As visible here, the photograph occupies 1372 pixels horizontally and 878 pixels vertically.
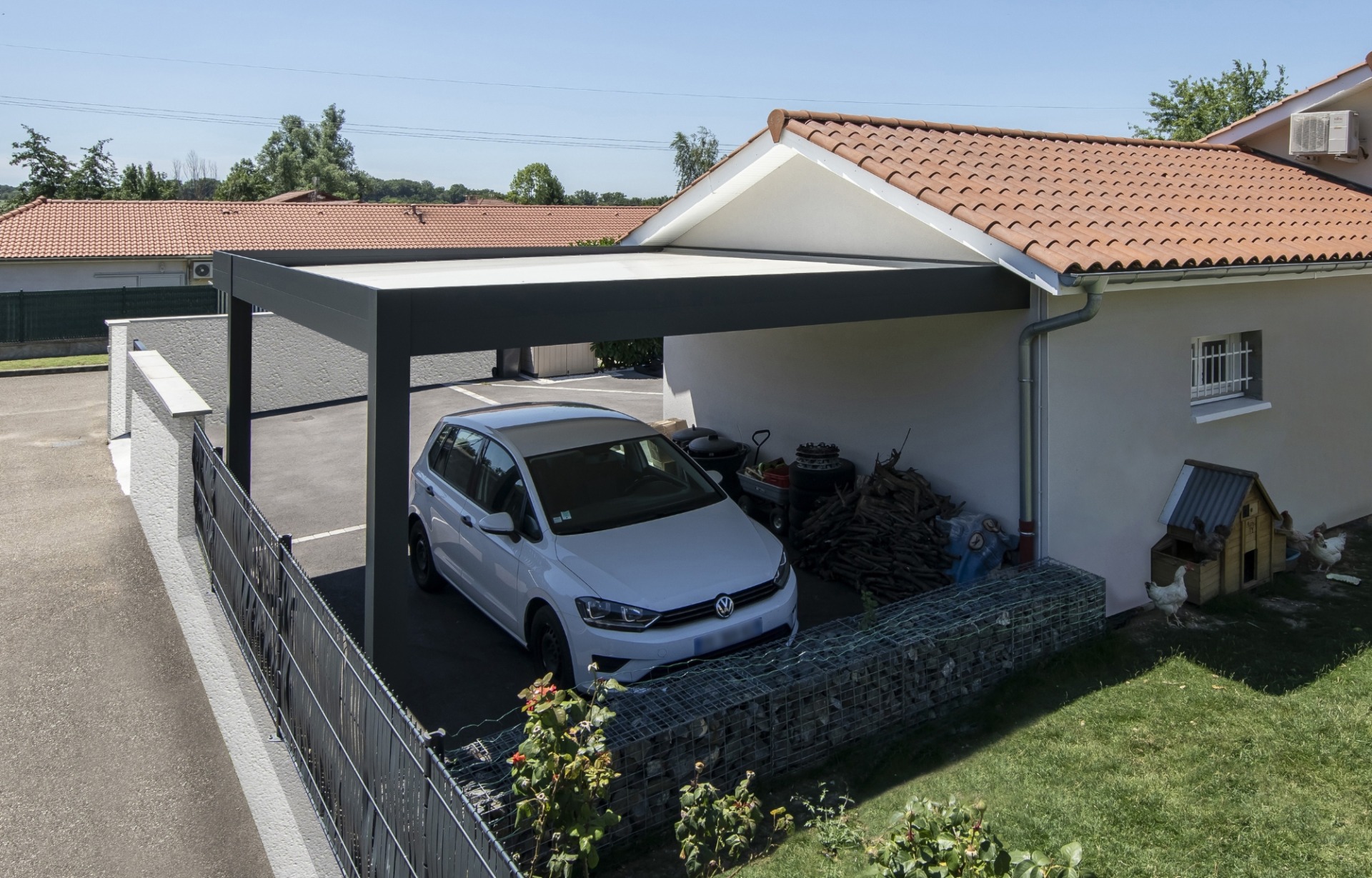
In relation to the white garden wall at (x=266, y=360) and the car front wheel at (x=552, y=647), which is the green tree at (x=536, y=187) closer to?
the white garden wall at (x=266, y=360)

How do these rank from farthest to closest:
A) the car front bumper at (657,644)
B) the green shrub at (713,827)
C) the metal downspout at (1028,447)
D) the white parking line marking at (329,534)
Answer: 1. the white parking line marking at (329,534)
2. the metal downspout at (1028,447)
3. the car front bumper at (657,644)
4. the green shrub at (713,827)

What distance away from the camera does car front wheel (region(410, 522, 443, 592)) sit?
8.12 metres

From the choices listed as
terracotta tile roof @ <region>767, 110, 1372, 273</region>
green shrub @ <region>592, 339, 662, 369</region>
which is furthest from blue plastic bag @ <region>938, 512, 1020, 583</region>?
green shrub @ <region>592, 339, 662, 369</region>

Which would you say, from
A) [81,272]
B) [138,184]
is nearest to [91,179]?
[138,184]

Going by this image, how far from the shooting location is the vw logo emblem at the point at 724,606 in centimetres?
609

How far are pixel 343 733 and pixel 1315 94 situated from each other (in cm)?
1272

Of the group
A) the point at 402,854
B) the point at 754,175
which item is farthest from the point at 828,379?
the point at 402,854

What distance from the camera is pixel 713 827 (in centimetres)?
456

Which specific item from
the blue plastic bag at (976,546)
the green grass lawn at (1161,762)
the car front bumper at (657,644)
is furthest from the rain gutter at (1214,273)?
the car front bumper at (657,644)

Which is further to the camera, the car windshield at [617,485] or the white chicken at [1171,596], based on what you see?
the white chicken at [1171,596]

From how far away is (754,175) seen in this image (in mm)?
9750

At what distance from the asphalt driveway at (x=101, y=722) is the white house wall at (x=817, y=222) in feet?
20.3

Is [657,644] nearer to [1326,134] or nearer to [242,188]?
[1326,134]

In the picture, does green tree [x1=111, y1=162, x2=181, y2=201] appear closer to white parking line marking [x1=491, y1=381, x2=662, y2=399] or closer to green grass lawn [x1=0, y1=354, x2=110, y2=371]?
green grass lawn [x1=0, y1=354, x2=110, y2=371]
